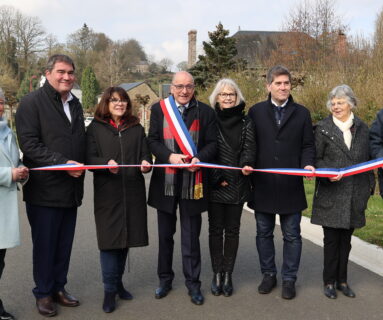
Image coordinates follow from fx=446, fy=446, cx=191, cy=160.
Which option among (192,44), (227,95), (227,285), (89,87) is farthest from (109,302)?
(89,87)

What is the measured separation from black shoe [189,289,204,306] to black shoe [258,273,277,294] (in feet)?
2.18

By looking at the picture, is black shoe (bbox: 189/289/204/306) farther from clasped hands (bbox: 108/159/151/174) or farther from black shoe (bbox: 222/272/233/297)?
clasped hands (bbox: 108/159/151/174)

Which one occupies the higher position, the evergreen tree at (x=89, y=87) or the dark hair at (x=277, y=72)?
the evergreen tree at (x=89, y=87)

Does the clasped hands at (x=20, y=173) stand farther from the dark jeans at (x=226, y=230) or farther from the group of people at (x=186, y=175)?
the dark jeans at (x=226, y=230)

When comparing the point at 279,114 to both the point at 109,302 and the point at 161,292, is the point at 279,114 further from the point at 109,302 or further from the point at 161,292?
the point at 109,302

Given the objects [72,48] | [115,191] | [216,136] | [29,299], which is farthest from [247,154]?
[72,48]

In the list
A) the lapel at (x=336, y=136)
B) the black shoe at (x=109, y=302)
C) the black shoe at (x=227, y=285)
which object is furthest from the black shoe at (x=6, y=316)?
the lapel at (x=336, y=136)

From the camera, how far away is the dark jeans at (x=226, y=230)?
462cm

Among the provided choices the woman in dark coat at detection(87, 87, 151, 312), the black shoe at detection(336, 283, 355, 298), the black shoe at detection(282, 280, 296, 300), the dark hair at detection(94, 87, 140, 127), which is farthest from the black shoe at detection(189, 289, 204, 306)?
the dark hair at detection(94, 87, 140, 127)

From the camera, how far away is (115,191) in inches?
168

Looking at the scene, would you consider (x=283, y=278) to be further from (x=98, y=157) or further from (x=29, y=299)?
(x=29, y=299)

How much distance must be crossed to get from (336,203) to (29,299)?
10.7 ft

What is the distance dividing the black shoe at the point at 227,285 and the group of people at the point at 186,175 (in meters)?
0.01

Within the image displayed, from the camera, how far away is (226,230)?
470cm
